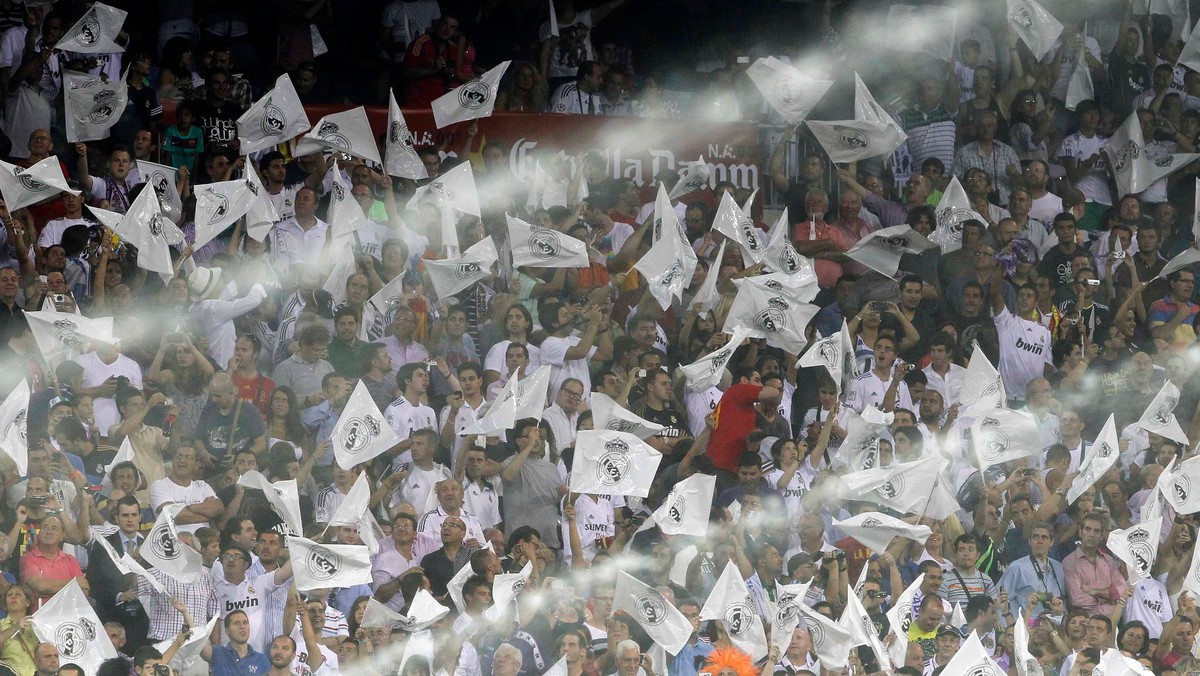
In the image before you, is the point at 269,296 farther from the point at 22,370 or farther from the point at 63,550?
the point at 63,550

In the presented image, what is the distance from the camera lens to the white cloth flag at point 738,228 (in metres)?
13.5

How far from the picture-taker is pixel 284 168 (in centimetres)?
1327

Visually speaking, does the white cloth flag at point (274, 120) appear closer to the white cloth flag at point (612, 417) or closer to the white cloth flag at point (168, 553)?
the white cloth flag at point (612, 417)

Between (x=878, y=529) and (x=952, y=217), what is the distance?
130 inches

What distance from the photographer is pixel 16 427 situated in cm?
1047

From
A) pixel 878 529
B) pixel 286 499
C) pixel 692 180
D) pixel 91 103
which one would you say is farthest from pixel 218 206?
pixel 878 529

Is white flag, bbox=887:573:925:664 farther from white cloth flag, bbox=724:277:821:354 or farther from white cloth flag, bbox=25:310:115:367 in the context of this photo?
white cloth flag, bbox=25:310:115:367

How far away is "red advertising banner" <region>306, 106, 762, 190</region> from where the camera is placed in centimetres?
1455

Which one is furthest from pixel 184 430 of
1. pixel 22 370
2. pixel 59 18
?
pixel 59 18

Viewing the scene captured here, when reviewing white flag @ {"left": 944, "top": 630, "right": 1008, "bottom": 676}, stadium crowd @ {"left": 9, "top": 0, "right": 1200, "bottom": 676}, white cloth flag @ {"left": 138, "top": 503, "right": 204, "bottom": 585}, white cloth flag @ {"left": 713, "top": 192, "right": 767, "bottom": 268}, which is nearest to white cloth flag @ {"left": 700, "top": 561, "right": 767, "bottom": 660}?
stadium crowd @ {"left": 9, "top": 0, "right": 1200, "bottom": 676}

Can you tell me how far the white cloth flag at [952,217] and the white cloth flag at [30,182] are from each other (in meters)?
5.93

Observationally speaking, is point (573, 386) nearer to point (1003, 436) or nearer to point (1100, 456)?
point (1003, 436)

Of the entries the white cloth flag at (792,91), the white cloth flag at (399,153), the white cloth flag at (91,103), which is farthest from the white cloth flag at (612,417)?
the white cloth flag at (792,91)

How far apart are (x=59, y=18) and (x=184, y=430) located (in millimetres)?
3564
